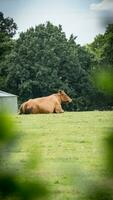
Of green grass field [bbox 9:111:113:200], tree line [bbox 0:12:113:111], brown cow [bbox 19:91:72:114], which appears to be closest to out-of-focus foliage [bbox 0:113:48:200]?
green grass field [bbox 9:111:113:200]

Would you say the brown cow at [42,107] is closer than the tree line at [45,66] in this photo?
Yes

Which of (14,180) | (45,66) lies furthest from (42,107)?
(45,66)

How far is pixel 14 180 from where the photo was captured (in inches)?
27.3

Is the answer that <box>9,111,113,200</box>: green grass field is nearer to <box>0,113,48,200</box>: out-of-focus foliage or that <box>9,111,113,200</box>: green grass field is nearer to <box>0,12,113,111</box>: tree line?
<box>0,113,48,200</box>: out-of-focus foliage

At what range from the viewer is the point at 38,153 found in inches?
28.0

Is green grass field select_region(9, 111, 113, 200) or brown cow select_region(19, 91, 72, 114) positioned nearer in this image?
green grass field select_region(9, 111, 113, 200)

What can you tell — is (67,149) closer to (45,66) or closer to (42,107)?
(42,107)

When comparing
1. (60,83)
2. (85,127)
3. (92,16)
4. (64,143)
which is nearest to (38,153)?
(92,16)

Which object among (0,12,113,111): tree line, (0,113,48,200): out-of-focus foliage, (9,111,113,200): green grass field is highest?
Result: (0,113,48,200): out-of-focus foliage

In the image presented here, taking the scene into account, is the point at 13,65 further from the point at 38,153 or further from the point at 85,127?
the point at 38,153

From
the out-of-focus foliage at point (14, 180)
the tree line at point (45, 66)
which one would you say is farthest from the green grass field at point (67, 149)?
the tree line at point (45, 66)

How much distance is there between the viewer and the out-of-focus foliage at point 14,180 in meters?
0.67

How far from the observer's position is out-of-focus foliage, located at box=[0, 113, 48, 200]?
67cm

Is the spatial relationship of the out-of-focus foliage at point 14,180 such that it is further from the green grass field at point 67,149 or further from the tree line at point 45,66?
the tree line at point 45,66
